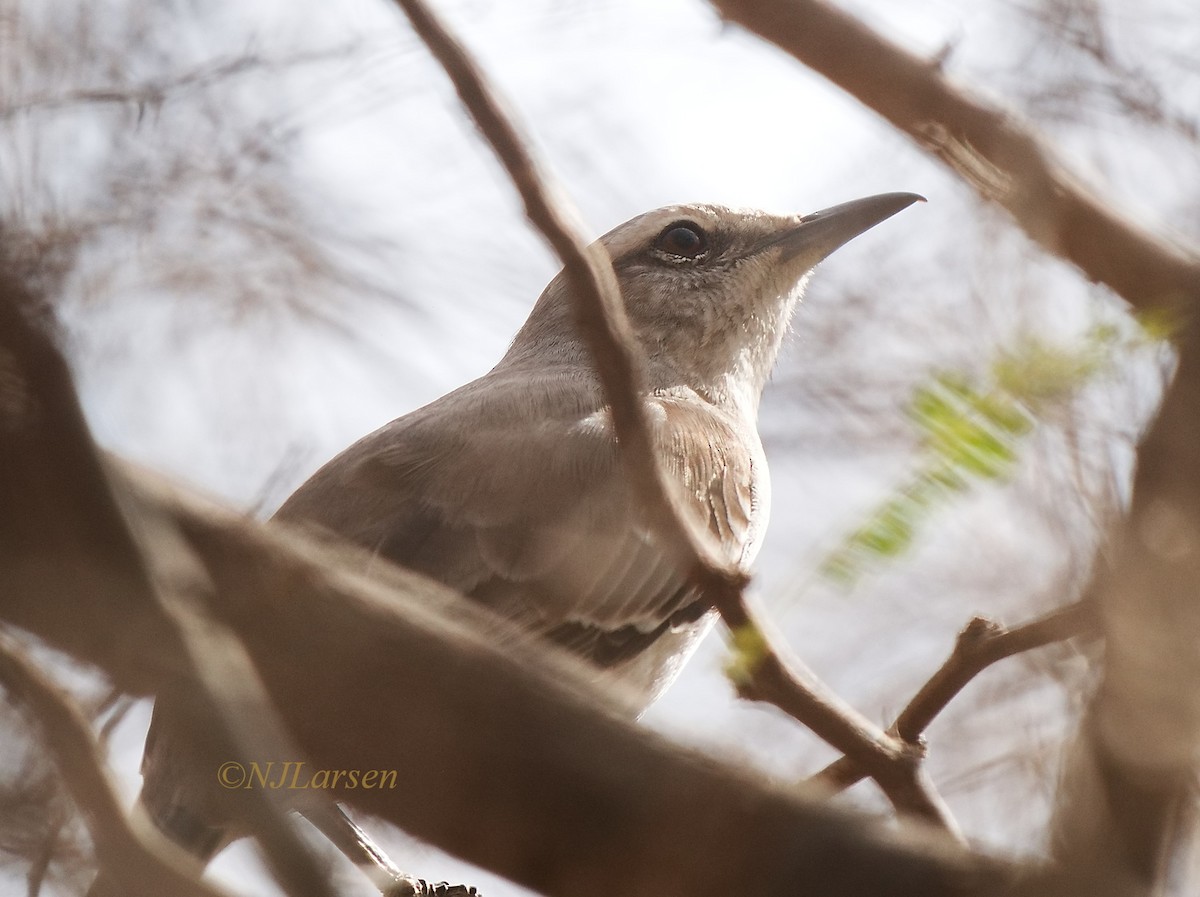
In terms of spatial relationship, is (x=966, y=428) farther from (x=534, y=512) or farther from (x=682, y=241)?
(x=682, y=241)

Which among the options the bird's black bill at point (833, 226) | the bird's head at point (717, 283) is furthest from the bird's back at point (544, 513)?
the bird's black bill at point (833, 226)

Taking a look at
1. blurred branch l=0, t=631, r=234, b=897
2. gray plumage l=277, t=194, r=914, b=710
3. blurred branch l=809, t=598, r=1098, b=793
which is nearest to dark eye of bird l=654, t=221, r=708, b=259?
gray plumage l=277, t=194, r=914, b=710

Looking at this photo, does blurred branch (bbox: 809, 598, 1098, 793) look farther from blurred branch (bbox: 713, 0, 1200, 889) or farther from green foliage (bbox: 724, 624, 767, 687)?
green foliage (bbox: 724, 624, 767, 687)

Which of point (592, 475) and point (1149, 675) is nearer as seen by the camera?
point (1149, 675)

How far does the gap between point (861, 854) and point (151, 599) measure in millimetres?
1691

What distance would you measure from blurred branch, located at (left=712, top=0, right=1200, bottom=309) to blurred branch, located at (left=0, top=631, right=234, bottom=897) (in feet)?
11.1

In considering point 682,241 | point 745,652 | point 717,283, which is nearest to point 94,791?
point 745,652

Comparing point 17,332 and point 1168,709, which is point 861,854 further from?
point 17,332

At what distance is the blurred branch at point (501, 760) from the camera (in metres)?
2.86

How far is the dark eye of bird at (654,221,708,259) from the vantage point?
257 inches

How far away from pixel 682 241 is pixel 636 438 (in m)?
3.95

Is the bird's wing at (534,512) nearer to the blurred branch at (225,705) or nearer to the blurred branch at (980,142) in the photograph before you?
the blurred branch at (980,142)

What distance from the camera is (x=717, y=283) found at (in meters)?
6.45

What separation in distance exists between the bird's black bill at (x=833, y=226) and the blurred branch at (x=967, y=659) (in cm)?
324
